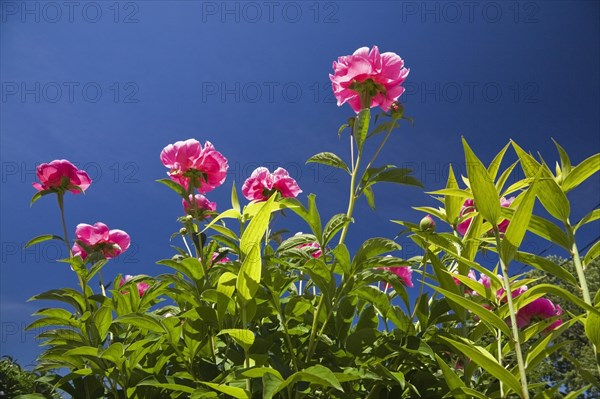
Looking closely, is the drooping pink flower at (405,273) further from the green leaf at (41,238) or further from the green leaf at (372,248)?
the green leaf at (41,238)

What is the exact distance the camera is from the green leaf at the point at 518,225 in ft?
3.49

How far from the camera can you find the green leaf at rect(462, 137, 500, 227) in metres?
1.11

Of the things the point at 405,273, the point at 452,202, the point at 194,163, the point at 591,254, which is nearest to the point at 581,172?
the point at 591,254

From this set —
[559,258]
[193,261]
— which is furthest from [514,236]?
[559,258]

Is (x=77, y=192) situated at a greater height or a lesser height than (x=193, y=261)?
greater

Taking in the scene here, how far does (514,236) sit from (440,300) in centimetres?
43

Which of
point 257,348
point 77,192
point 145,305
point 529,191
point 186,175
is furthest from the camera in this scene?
point 77,192

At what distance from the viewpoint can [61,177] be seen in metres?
2.15

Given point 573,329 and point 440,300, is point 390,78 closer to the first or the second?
point 440,300

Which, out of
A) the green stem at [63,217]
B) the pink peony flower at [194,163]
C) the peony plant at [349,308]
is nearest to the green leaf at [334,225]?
the peony plant at [349,308]

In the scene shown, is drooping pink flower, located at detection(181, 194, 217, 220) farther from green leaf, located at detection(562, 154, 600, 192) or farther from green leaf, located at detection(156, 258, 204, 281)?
green leaf, located at detection(562, 154, 600, 192)

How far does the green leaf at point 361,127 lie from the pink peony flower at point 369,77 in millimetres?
147

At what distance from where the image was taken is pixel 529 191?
1.06 meters

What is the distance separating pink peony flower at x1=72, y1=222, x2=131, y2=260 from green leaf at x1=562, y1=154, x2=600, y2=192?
175 cm
